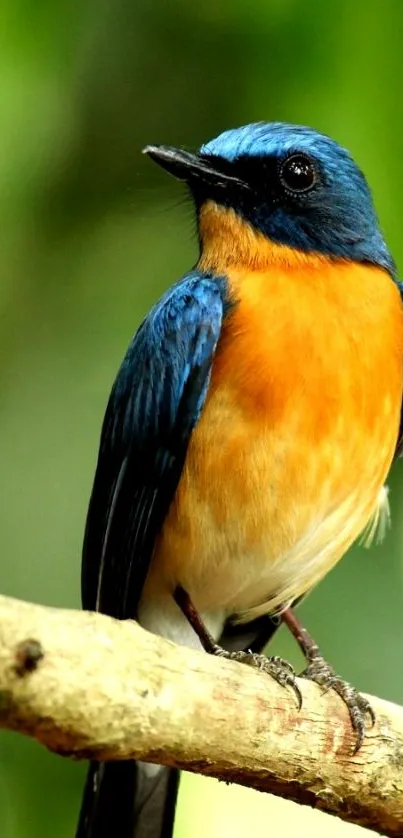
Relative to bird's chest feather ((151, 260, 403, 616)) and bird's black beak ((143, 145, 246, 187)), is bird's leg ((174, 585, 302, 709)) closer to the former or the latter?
bird's chest feather ((151, 260, 403, 616))

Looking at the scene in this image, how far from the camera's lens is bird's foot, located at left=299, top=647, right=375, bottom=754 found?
3.60m

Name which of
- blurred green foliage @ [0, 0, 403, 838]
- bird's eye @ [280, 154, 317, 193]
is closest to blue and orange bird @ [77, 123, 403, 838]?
bird's eye @ [280, 154, 317, 193]

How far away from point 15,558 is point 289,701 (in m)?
1.33

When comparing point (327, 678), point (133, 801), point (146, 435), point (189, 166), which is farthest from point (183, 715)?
point (189, 166)

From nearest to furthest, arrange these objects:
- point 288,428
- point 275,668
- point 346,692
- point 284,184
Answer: point 275,668 < point 346,692 < point 288,428 < point 284,184

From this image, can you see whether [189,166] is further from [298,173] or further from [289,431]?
[289,431]

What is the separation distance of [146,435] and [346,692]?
94 cm

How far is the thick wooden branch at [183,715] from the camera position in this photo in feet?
8.36

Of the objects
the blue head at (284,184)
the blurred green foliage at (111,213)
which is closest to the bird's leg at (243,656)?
the blurred green foliage at (111,213)

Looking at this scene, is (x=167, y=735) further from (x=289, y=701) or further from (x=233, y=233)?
(x=233, y=233)

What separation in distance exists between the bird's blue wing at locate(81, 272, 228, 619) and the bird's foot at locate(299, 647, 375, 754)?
0.55 metres

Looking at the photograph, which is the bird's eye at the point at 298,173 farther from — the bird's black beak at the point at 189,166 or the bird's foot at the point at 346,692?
the bird's foot at the point at 346,692

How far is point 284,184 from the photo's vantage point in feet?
14.1

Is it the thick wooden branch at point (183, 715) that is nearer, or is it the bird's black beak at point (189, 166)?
the thick wooden branch at point (183, 715)
